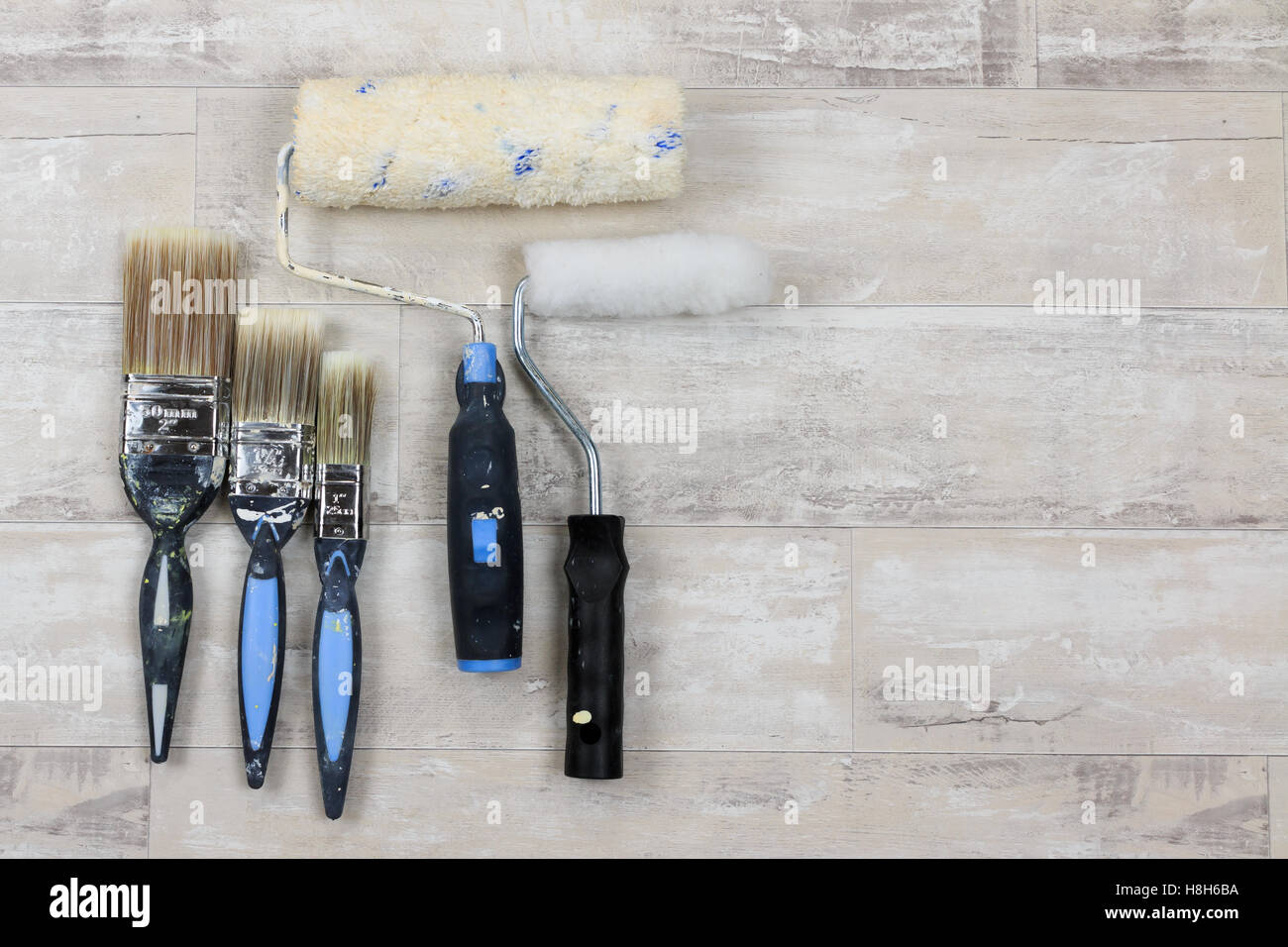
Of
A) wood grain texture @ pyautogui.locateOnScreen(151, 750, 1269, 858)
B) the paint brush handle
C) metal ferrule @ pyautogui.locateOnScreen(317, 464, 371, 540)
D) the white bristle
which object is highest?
the white bristle

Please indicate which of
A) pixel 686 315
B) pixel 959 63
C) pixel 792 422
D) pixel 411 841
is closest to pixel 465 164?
pixel 686 315

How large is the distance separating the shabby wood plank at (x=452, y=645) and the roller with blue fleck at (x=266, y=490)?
0.13 ft

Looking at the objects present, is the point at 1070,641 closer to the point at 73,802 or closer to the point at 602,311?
the point at 602,311

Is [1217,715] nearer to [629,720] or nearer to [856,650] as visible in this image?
[856,650]

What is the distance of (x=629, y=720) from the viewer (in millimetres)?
898

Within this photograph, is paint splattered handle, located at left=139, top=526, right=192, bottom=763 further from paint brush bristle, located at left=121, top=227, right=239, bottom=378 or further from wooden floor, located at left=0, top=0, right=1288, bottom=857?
paint brush bristle, located at left=121, top=227, right=239, bottom=378

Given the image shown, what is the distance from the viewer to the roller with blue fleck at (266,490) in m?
0.85

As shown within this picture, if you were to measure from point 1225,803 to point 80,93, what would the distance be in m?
1.28

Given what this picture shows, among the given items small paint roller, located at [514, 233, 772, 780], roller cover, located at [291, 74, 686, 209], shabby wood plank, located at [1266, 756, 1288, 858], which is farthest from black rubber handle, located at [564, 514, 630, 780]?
shabby wood plank, located at [1266, 756, 1288, 858]

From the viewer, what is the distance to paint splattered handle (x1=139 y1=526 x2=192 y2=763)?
86 centimetres

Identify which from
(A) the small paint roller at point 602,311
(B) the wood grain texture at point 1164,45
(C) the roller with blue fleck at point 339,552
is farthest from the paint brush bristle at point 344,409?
(B) the wood grain texture at point 1164,45

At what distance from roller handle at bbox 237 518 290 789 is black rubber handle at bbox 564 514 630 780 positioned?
10.2 inches

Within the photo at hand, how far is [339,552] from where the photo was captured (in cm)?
87

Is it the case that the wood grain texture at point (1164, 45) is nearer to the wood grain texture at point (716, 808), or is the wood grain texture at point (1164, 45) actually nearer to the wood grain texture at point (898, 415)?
the wood grain texture at point (898, 415)
